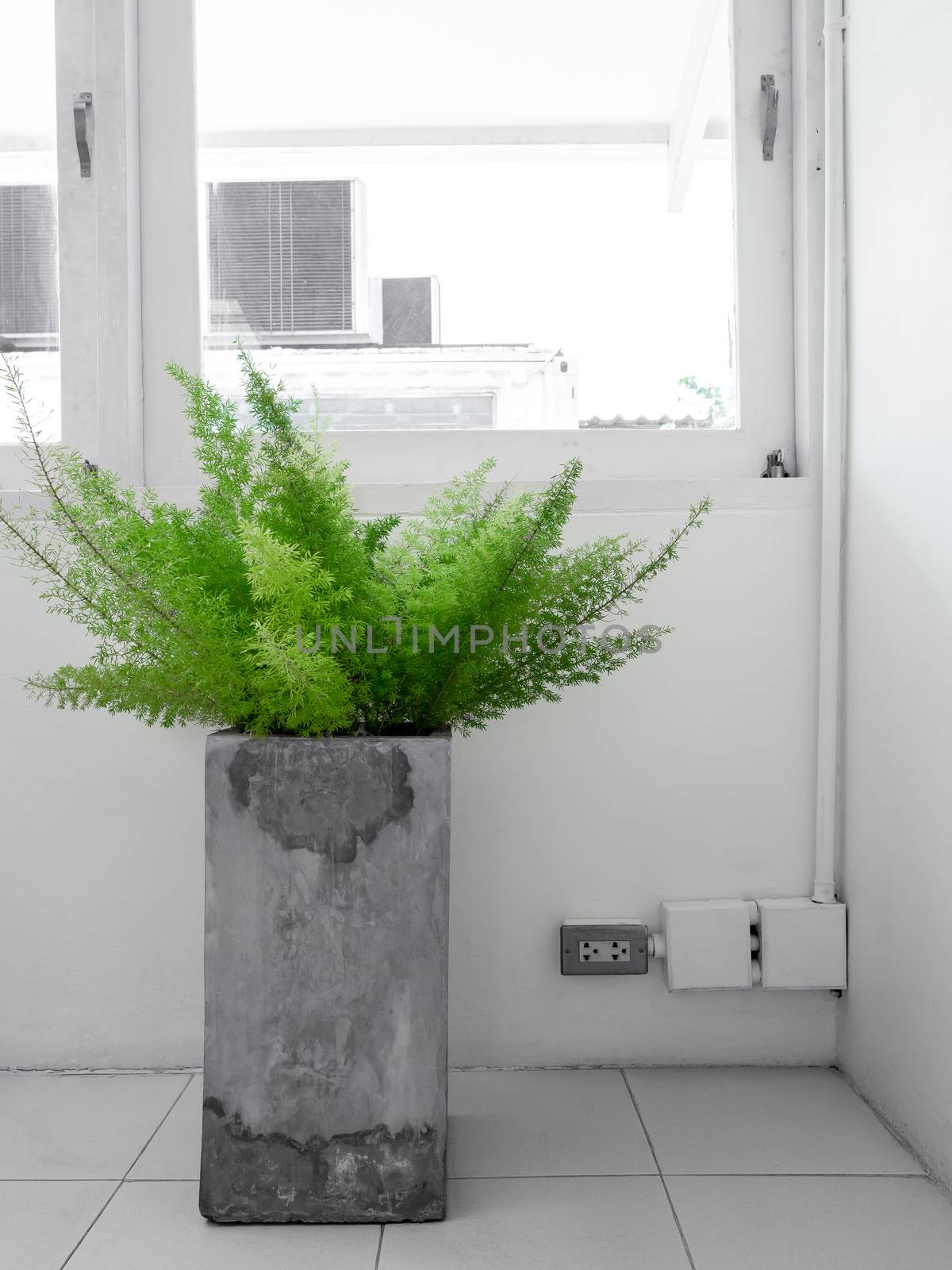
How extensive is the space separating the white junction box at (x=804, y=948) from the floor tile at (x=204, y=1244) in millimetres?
705

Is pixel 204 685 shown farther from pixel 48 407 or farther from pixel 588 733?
pixel 48 407

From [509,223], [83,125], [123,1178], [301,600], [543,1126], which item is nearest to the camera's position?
[301,600]

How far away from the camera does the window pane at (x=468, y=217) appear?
1654 mm

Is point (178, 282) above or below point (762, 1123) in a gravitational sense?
above

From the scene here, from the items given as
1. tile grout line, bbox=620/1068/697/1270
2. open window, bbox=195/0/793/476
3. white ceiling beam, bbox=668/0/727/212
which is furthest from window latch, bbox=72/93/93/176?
tile grout line, bbox=620/1068/697/1270

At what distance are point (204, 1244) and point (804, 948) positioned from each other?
907 mm

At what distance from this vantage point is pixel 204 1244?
1.07m

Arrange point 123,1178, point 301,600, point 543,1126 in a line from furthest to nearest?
point 543,1126, point 123,1178, point 301,600

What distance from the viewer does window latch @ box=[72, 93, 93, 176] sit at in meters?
1.59

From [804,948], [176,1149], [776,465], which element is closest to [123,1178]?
[176,1149]

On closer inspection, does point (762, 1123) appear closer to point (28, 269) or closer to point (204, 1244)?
point (204, 1244)

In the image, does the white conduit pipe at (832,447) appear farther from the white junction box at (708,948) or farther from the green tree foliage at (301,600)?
the green tree foliage at (301,600)

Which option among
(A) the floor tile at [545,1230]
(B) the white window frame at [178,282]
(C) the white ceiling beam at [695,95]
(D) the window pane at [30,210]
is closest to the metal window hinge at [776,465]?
(B) the white window frame at [178,282]

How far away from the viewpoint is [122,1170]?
123cm
